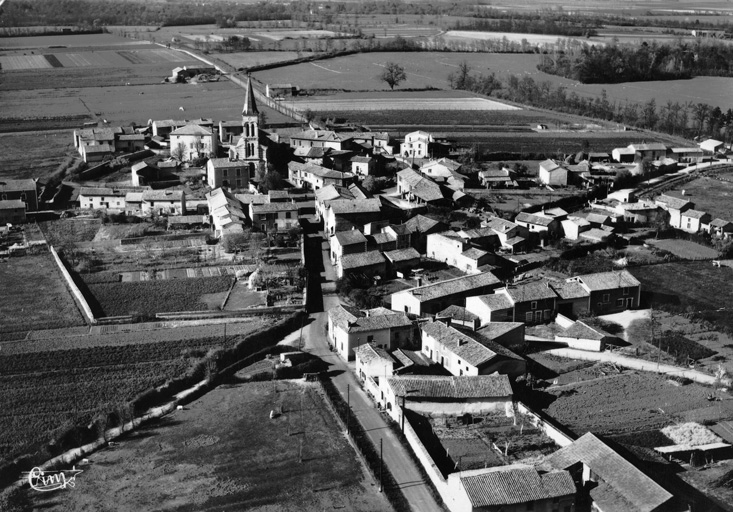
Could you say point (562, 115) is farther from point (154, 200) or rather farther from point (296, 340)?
point (296, 340)

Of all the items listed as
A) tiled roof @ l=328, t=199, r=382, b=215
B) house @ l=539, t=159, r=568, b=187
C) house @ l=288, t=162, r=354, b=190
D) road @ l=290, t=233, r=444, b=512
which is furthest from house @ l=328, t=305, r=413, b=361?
house @ l=539, t=159, r=568, b=187

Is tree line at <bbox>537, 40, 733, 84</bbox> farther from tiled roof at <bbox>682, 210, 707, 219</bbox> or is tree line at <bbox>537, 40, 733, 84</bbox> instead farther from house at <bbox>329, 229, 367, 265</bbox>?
house at <bbox>329, 229, 367, 265</bbox>

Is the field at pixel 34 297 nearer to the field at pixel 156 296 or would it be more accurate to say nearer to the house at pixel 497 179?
the field at pixel 156 296

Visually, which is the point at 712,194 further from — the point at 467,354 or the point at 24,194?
the point at 24,194

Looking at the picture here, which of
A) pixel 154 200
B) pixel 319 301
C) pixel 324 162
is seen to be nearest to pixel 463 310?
pixel 319 301

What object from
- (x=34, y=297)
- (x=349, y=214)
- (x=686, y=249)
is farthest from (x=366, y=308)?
(x=686, y=249)

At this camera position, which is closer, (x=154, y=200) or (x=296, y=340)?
(x=296, y=340)

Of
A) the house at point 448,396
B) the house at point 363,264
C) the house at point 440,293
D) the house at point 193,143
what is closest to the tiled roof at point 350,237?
the house at point 363,264
